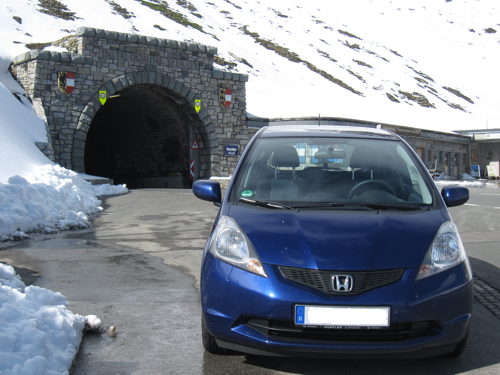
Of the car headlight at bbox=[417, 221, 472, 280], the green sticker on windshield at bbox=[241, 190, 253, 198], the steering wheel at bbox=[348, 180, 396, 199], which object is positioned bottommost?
the car headlight at bbox=[417, 221, 472, 280]

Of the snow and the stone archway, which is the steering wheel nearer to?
the snow

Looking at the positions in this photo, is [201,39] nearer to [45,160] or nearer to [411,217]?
[45,160]

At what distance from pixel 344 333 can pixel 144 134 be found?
27399 mm

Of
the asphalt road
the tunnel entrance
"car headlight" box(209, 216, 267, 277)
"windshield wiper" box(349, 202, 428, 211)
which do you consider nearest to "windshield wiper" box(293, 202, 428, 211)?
"windshield wiper" box(349, 202, 428, 211)

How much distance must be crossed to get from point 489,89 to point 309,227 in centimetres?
7965

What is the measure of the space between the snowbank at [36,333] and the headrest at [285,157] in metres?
1.89

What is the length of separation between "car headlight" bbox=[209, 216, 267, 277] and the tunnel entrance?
2186 cm

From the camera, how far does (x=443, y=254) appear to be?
344cm

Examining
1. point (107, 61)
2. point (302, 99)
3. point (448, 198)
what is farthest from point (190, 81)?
point (448, 198)

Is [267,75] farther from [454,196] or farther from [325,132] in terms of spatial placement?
[454,196]

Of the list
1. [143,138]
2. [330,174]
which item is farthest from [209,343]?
[143,138]

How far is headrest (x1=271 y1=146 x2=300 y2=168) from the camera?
14.9 feet

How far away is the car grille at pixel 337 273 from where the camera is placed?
3.16 metres

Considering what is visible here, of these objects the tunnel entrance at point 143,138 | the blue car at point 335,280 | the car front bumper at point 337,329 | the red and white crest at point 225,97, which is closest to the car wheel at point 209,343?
the blue car at point 335,280
